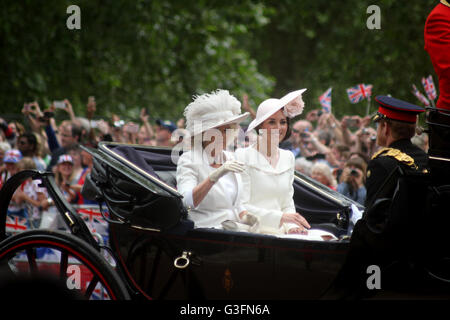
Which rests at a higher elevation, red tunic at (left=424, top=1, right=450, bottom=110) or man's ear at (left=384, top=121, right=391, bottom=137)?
red tunic at (left=424, top=1, right=450, bottom=110)

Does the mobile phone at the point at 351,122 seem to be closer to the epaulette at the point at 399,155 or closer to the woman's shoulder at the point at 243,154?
the woman's shoulder at the point at 243,154

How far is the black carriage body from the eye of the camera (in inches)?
121

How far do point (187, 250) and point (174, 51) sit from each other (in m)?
10.1

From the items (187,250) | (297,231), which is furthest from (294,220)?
(187,250)

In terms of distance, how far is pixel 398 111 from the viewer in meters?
3.08

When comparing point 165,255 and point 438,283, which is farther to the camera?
point 165,255

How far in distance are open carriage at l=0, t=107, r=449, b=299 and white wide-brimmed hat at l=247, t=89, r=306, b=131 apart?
675 mm

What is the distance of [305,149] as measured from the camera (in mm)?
7164

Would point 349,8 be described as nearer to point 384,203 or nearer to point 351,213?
point 351,213

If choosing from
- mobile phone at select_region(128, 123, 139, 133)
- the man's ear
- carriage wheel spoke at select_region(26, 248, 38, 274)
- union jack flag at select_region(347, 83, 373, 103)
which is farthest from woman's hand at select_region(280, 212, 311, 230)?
mobile phone at select_region(128, 123, 139, 133)

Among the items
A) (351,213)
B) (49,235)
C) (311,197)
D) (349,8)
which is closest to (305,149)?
(311,197)

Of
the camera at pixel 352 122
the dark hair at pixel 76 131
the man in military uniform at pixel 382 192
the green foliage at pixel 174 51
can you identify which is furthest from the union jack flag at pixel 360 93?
the green foliage at pixel 174 51

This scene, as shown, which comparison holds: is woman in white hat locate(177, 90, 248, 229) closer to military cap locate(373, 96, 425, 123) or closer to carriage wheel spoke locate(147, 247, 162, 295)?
carriage wheel spoke locate(147, 247, 162, 295)
